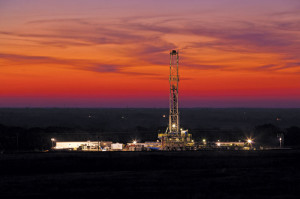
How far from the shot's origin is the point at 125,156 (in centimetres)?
6550

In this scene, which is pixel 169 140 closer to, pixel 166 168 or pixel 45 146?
pixel 45 146

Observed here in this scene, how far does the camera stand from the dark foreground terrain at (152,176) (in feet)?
123

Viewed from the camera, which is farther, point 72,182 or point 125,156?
point 125,156

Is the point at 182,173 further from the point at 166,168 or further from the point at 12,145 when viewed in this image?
the point at 12,145

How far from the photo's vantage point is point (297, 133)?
129m

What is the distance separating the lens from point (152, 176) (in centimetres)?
4666

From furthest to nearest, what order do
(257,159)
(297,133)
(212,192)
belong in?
(297,133), (257,159), (212,192)

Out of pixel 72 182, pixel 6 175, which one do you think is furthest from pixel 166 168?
pixel 6 175

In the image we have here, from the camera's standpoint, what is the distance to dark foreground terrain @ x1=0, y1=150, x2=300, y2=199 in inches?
1479

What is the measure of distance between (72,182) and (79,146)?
5219 cm

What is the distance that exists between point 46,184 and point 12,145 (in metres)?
65.1

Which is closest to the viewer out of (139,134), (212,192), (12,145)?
(212,192)

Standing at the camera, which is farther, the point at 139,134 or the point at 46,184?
the point at 139,134

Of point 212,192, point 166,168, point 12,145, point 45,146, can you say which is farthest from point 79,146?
point 212,192
